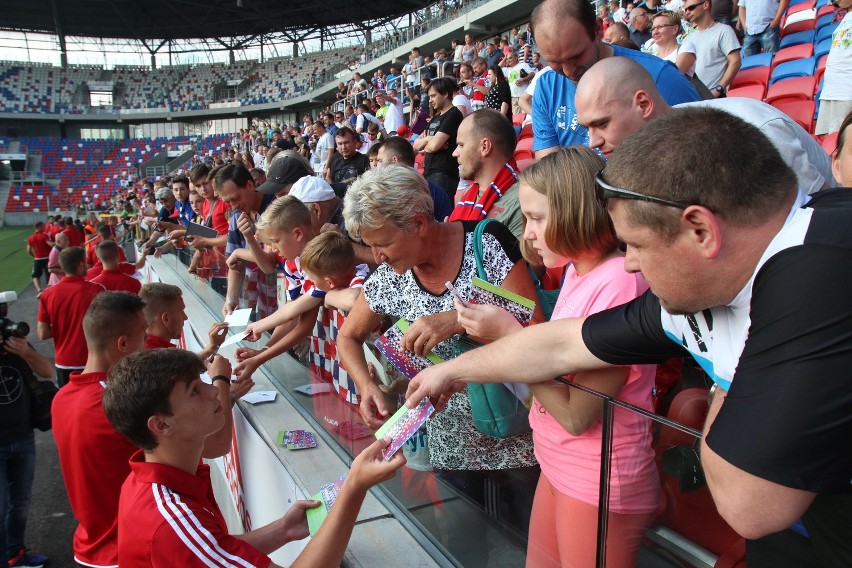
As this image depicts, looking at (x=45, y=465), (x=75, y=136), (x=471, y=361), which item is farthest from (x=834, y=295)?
(x=75, y=136)

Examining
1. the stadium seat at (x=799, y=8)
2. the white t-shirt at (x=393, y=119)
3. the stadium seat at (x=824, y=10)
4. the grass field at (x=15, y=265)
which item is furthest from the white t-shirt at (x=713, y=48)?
the grass field at (x=15, y=265)

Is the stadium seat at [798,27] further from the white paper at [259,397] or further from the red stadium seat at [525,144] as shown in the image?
the white paper at [259,397]

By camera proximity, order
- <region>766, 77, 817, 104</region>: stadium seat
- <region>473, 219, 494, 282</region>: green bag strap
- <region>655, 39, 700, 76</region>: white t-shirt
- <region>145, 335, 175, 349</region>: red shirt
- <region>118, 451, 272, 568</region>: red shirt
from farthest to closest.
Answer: <region>766, 77, 817, 104</region>: stadium seat < <region>655, 39, 700, 76</region>: white t-shirt < <region>145, 335, 175, 349</region>: red shirt < <region>473, 219, 494, 282</region>: green bag strap < <region>118, 451, 272, 568</region>: red shirt

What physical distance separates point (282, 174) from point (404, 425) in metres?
3.47

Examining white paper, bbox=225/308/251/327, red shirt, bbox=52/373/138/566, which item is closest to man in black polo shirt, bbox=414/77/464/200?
white paper, bbox=225/308/251/327

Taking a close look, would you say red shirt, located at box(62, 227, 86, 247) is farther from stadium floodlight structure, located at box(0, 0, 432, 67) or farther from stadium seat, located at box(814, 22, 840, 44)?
stadium floodlight structure, located at box(0, 0, 432, 67)

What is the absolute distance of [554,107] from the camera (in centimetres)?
292

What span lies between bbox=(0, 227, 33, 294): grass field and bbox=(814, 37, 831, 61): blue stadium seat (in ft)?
52.5

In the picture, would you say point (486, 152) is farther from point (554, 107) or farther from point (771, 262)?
point (771, 262)

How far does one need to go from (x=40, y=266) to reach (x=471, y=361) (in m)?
15.6

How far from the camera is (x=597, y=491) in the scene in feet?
4.14

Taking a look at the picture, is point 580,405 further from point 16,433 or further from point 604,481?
point 16,433

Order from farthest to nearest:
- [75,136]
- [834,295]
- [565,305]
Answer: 1. [75,136]
2. [565,305]
3. [834,295]

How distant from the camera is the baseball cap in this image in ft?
14.6
